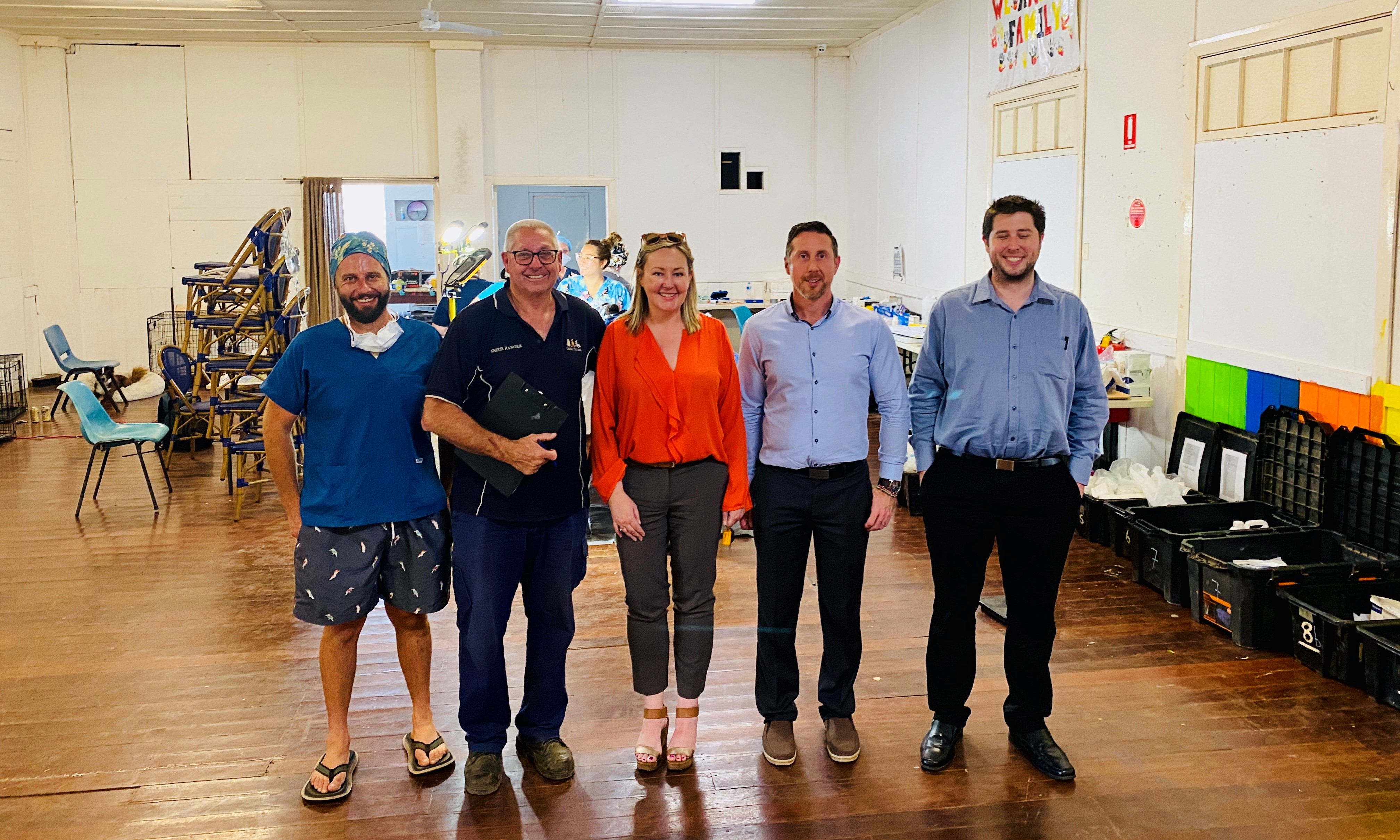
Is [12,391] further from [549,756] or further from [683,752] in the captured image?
[683,752]

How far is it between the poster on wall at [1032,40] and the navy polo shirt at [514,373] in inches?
221

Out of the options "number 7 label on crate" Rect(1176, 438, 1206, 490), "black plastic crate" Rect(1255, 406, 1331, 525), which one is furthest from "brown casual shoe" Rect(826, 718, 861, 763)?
"number 7 label on crate" Rect(1176, 438, 1206, 490)

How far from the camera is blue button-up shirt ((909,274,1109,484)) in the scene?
3363 mm

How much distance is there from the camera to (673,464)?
3.29 metres

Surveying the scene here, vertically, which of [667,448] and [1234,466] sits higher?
[667,448]

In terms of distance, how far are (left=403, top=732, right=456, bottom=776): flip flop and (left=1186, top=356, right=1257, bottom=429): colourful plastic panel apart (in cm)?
448

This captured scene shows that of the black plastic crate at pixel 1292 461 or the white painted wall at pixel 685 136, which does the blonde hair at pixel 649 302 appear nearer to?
the black plastic crate at pixel 1292 461

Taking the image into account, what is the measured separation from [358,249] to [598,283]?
3.62 m

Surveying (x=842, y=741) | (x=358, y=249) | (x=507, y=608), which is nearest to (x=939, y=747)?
(x=842, y=741)

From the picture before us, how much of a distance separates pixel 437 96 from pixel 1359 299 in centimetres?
1063

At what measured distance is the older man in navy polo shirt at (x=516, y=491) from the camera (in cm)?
322

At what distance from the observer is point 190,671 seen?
4508 mm

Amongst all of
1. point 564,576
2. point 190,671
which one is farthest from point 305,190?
point 564,576

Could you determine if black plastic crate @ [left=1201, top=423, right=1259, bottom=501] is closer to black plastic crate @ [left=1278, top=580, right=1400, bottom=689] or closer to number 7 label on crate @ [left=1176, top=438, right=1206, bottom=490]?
number 7 label on crate @ [left=1176, top=438, right=1206, bottom=490]
